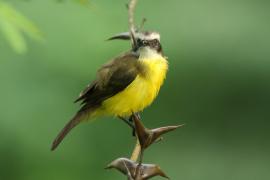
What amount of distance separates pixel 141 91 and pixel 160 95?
83.7 inches

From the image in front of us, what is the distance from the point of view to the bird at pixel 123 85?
3.98m

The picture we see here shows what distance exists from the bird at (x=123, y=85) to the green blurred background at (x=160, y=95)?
1.30 metres

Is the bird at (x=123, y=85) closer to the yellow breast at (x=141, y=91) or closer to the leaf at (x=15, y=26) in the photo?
the yellow breast at (x=141, y=91)

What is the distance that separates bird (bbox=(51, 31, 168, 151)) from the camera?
3984mm

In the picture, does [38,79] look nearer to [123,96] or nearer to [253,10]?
[123,96]

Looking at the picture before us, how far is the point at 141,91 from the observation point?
4.14 metres

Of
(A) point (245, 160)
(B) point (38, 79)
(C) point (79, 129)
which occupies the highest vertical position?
(B) point (38, 79)

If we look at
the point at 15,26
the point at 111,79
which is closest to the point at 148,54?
the point at 111,79

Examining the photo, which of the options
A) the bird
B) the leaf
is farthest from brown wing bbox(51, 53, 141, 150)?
the leaf

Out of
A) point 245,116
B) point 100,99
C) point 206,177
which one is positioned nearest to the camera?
point 100,99

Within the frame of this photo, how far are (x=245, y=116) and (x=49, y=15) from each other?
63.2 inches

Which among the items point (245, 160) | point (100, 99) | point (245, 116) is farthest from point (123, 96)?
point (245, 116)

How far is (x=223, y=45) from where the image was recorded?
22.1 feet

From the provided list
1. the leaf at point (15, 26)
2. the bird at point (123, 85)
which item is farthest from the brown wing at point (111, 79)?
the leaf at point (15, 26)
